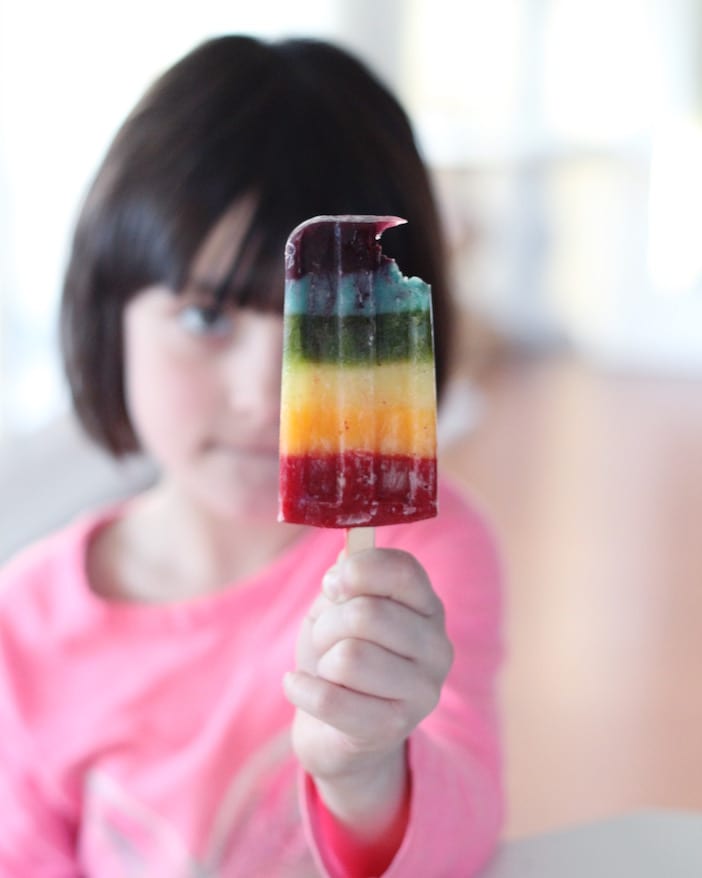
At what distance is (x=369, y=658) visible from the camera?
429 millimetres

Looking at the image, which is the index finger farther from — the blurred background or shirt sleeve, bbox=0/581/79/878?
shirt sleeve, bbox=0/581/79/878

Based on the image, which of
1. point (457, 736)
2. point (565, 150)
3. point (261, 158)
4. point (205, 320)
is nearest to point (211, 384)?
point (205, 320)

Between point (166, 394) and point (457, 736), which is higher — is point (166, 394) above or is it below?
above

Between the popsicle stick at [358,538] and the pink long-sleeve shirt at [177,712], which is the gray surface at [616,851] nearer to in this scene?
the pink long-sleeve shirt at [177,712]

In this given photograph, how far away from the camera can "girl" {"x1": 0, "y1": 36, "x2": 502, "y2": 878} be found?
486 mm

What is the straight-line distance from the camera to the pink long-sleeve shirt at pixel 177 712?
0.61 metres

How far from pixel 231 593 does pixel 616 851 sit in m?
0.35

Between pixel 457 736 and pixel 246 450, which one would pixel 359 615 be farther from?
pixel 246 450

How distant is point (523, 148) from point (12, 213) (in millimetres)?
2054

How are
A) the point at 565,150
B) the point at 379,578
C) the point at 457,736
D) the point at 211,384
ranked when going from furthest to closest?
the point at 565,150
the point at 211,384
the point at 457,736
the point at 379,578

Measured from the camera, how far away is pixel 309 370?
43 centimetres

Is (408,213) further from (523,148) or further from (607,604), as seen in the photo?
(523,148)

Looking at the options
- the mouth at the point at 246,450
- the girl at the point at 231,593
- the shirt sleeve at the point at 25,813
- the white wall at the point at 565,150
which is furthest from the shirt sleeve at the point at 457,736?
the white wall at the point at 565,150

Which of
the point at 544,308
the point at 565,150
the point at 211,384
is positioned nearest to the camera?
the point at 211,384
